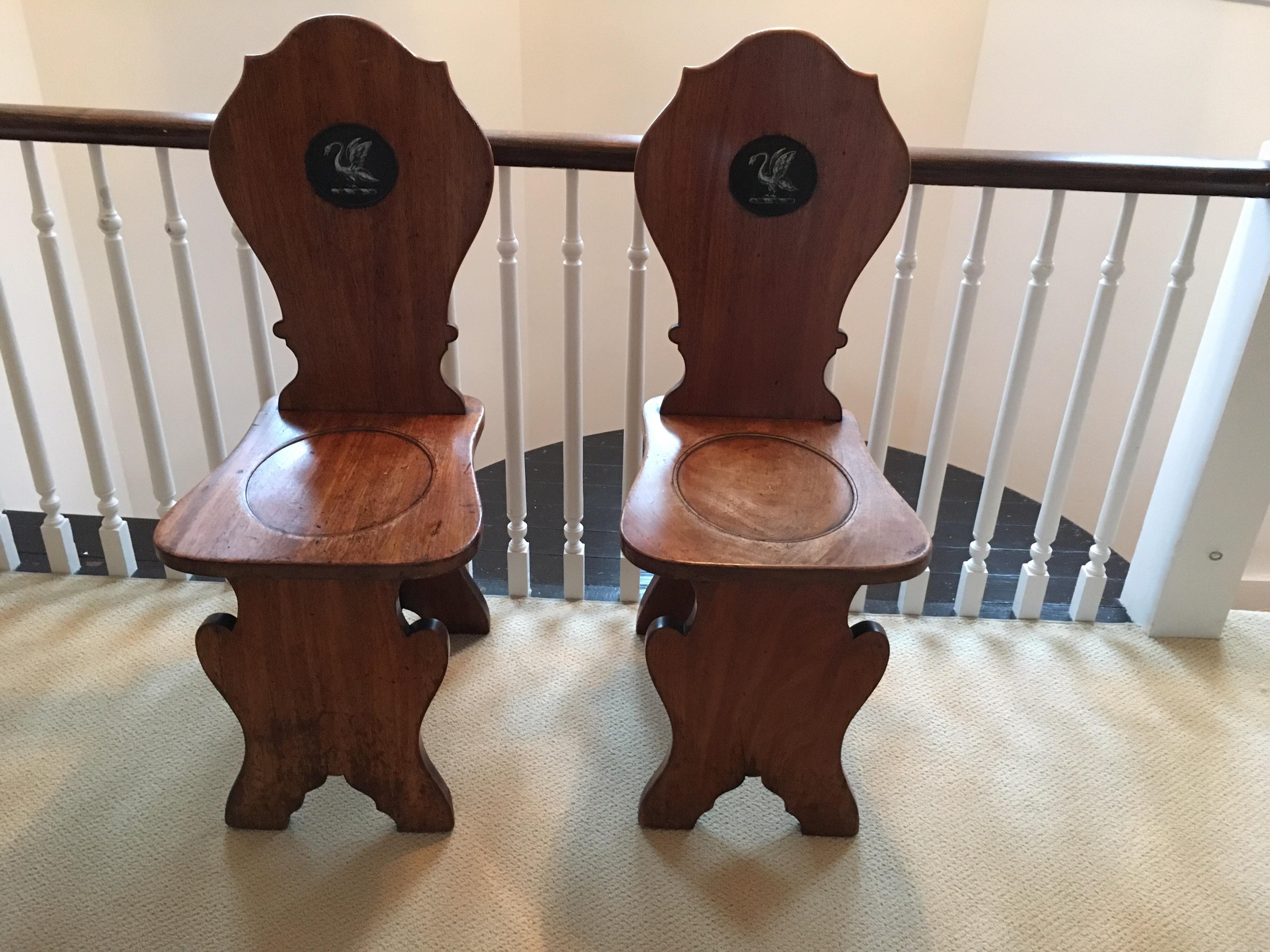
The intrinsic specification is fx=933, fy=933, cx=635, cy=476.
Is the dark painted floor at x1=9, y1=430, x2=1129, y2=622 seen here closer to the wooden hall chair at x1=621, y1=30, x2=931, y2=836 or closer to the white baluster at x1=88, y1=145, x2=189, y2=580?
the white baluster at x1=88, y1=145, x2=189, y2=580

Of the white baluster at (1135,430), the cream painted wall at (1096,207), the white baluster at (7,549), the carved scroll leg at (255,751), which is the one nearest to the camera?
the carved scroll leg at (255,751)

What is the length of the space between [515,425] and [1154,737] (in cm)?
124

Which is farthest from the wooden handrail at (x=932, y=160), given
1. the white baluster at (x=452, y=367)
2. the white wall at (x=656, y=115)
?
the white wall at (x=656, y=115)

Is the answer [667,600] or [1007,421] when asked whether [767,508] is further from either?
[1007,421]

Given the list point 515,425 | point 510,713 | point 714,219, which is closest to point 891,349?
point 714,219

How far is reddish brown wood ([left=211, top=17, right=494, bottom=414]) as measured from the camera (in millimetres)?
1276

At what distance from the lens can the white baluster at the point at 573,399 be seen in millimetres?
1555

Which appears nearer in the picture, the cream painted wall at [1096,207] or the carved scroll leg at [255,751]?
the carved scroll leg at [255,751]

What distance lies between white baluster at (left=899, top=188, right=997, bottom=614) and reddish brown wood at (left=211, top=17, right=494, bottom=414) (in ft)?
2.66

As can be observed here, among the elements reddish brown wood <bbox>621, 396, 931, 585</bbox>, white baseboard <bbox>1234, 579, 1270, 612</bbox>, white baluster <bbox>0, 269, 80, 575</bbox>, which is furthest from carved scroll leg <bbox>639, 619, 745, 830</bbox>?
white baseboard <bbox>1234, 579, 1270, 612</bbox>

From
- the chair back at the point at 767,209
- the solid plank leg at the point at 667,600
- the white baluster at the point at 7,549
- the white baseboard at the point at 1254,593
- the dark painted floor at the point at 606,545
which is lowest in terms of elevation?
the white baseboard at the point at 1254,593

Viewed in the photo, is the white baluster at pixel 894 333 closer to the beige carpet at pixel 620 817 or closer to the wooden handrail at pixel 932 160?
the wooden handrail at pixel 932 160

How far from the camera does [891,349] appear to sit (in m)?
1.67

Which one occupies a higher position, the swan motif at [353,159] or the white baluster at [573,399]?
the swan motif at [353,159]
